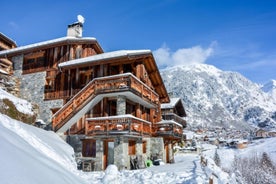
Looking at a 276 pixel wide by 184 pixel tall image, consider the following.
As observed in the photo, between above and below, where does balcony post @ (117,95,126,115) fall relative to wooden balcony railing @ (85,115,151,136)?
above

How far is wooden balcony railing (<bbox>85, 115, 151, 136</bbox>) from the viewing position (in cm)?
1418

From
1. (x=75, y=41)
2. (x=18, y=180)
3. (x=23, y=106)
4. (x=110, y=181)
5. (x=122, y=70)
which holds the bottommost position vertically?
(x=110, y=181)

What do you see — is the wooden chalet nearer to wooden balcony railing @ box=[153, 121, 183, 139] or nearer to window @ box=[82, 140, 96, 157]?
window @ box=[82, 140, 96, 157]

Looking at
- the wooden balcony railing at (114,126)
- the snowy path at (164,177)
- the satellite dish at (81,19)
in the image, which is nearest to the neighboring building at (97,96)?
the wooden balcony railing at (114,126)

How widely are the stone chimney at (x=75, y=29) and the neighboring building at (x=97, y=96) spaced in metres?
0.09

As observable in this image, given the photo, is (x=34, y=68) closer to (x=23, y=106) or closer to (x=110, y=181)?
(x=23, y=106)

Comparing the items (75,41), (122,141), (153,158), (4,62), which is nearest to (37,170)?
(122,141)

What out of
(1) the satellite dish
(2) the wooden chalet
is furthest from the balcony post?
(2) the wooden chalet

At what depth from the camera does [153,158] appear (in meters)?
18.6

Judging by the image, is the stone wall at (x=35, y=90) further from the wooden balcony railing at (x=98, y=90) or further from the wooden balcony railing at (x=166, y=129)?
the wooden balcony railing at (x=166, y=129)

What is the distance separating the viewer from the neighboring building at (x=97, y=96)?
1499cm

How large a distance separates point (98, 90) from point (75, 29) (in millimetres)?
9398

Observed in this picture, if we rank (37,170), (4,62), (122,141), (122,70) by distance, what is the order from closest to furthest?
1. (37,170)
2. (122,141)
3. (122,70)
4. (4,62)

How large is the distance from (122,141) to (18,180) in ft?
36.3
